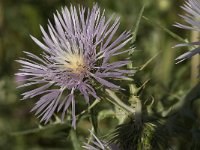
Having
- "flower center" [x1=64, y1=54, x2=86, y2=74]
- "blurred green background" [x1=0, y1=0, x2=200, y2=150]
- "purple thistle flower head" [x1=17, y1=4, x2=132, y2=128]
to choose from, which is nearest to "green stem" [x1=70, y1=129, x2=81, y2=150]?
"purple thistle flower head" [x1=17, y1=4, x2=132, y2=128]

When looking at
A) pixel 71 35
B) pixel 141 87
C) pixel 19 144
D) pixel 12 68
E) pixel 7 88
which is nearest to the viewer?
pixel 141 87

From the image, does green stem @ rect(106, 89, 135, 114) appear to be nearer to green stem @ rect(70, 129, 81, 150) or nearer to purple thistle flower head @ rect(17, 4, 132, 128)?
purple thistle flower head @ rect(17, 4, 132, 128)

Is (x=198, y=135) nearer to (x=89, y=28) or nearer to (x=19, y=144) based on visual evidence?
(x=89, y=28)

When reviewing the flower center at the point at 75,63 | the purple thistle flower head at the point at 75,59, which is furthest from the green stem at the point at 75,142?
the flower center at the point at 75,63

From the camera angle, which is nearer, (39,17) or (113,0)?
(113,0)

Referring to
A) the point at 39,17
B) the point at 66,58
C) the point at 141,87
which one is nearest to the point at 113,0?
the point at 39,17

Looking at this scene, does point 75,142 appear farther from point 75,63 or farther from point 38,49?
point 38,49

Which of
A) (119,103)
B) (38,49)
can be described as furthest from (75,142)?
(38,49)
